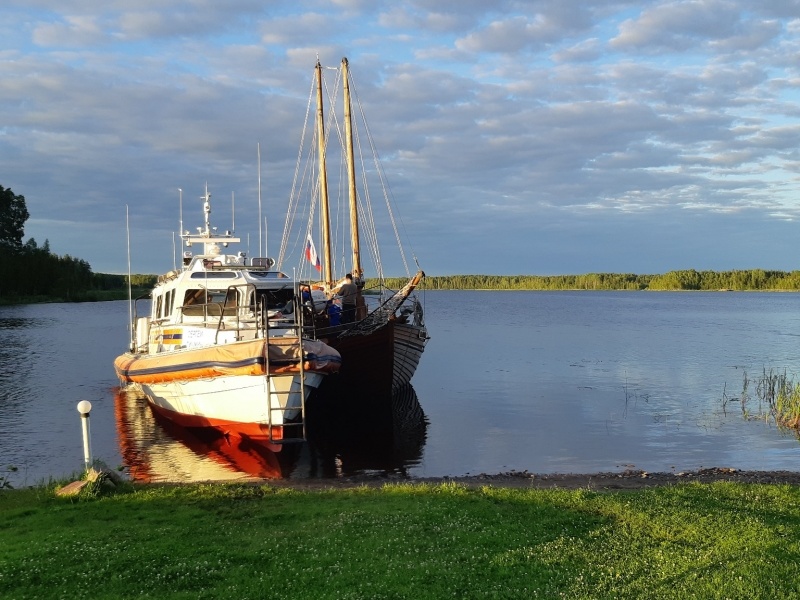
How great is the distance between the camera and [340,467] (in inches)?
701

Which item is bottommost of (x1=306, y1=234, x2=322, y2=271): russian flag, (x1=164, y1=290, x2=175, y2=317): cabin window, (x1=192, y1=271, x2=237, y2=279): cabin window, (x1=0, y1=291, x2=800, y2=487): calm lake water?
(x1=0, y1=291, x2=800, y2=487): calm lake water

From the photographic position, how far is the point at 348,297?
26.1m

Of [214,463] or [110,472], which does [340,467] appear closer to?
[214,463]

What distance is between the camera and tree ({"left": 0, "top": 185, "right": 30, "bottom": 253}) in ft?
326

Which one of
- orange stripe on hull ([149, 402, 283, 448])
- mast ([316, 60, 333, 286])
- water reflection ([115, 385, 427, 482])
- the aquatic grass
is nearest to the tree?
mast ([316, 60, 333, 286])

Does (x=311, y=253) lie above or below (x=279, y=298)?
above

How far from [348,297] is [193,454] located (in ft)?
30.0

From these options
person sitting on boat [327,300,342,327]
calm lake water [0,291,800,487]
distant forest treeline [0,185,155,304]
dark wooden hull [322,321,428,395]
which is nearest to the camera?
calm lake water [0,291,800,487]

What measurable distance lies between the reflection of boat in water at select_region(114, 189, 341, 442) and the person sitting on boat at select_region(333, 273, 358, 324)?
4098 mm

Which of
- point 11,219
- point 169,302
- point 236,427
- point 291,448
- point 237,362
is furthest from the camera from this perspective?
point 11,219

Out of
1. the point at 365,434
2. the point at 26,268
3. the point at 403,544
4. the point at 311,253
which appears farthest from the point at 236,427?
the point at 26,268

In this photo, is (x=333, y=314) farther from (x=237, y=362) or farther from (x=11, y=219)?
(x=11, y=219)

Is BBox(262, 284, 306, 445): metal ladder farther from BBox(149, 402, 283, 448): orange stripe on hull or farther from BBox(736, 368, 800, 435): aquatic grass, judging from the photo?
BBox(736, 368, 800, 435): aquatic grass

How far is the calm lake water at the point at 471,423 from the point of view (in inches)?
709
